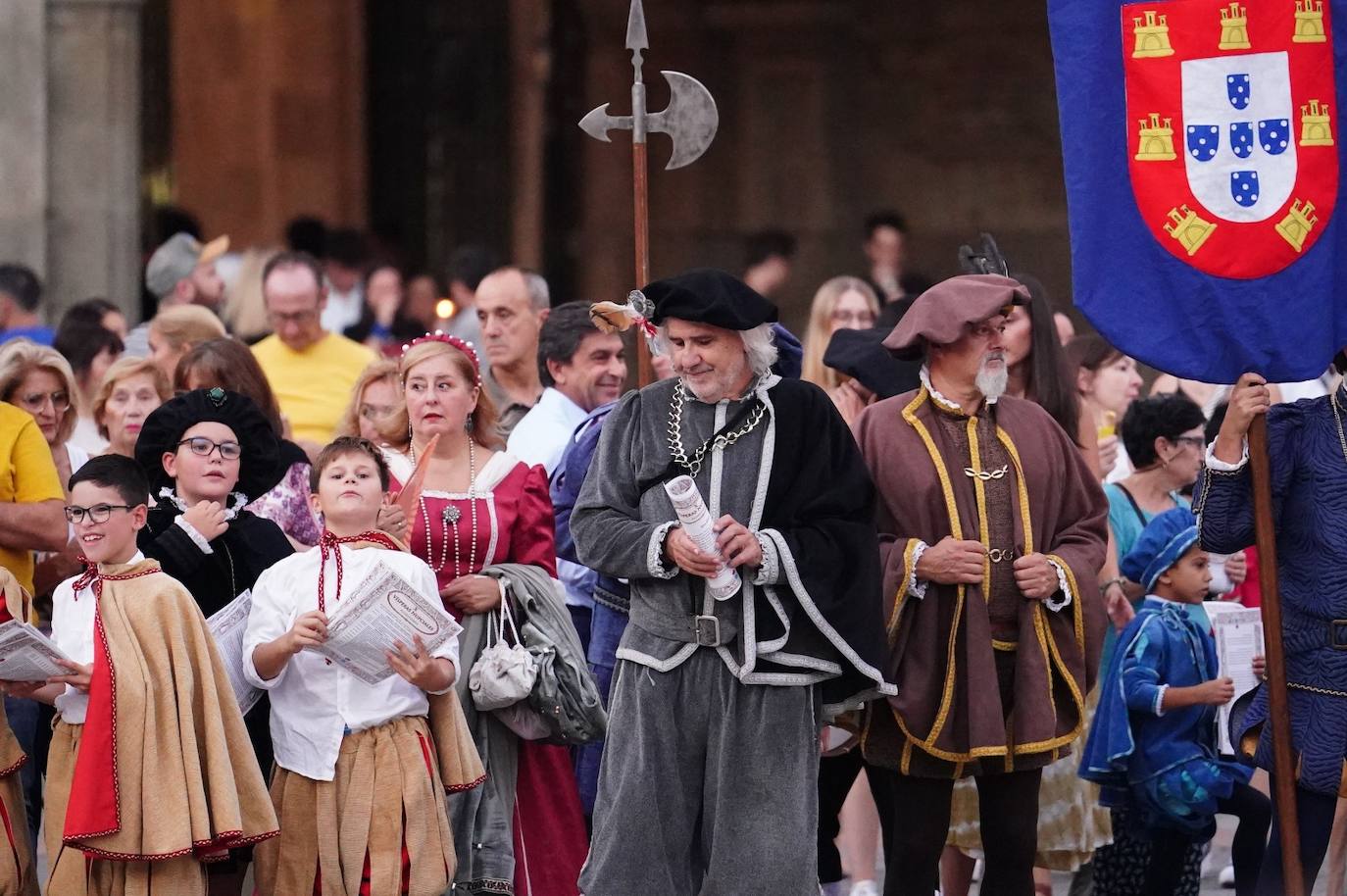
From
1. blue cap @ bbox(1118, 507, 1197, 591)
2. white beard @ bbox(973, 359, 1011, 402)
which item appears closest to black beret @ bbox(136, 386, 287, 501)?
white beard @ bbox(973, 359, 1011, 402)

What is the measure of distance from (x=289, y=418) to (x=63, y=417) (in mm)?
1792

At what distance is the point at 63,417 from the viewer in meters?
8.59

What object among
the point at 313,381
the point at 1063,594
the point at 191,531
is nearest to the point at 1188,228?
the point at 1063,594

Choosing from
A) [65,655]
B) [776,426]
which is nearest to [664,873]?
[776,426]

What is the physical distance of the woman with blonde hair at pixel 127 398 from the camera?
8.82m

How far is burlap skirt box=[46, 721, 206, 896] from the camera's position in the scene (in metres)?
6.74

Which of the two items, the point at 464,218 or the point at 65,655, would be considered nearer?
the point at 65,655

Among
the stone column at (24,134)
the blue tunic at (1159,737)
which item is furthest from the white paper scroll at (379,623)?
the stone column at (24,134)

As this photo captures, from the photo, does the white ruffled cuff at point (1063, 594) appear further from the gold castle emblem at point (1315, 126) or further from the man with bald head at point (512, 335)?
the man with bald head at point (512, 335)

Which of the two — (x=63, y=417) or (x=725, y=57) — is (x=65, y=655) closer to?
(x=63, y=417)

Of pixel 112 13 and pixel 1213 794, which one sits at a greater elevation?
pixel 112 13

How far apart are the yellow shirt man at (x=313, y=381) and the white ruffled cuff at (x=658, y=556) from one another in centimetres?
393

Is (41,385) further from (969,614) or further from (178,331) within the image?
(969,614)

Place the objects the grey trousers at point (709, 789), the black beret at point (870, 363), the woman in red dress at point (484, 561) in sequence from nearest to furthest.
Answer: the grey trousers at point (709, 789)
the woman in red dress at point (484, 561)
the black beret at point (870, 363)
